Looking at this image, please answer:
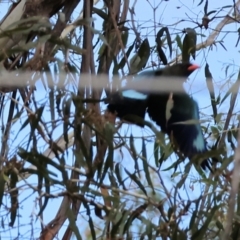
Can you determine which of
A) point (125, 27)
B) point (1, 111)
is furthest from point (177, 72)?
point (1, 111)

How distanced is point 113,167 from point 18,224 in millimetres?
202

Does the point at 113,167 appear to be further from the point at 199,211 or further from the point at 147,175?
the point at 199,211

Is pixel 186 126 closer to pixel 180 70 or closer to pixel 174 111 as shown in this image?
pixel 174 111

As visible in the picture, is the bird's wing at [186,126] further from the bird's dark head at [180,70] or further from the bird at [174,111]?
the bird's dark head at [180,70]

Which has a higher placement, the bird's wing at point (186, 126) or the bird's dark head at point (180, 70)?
the bird's dark head at point (180, 70)

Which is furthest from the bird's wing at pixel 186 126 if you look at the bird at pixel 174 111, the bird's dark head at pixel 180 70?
the bird's dark head at pixel 180 70

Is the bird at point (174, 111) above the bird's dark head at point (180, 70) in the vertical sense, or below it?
below

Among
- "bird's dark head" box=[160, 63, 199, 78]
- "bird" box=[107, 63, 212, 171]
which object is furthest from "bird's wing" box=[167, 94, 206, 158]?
"bird's dark head" box=[160, 63, 199, 78]

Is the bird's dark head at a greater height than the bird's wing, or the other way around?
the bird's dark head

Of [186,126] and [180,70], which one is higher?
[180,70]

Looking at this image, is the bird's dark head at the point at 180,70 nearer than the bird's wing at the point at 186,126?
No

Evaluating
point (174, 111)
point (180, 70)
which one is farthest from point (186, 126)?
point (180, 70)

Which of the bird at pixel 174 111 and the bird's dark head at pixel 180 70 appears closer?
the bird at pixel 174 111

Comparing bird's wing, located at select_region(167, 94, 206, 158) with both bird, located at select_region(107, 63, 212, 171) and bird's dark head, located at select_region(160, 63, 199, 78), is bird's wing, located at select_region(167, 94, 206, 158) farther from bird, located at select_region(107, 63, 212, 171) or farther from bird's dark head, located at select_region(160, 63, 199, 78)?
bird's dark head, located at select_region(160, 63, 199, 78)
